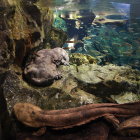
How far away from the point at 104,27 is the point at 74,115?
10250mm

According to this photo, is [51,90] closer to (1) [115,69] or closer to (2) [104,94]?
(2) [104,94]

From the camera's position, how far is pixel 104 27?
13.4 m

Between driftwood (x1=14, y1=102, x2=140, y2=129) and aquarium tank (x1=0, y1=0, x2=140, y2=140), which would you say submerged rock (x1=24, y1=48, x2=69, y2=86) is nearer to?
aquarium tank (x1=0, y1=0, x2=140, y2=140)

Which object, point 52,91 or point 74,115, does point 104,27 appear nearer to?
point 52,91

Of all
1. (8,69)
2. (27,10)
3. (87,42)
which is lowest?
(87,42)

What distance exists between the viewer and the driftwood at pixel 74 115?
417 cm

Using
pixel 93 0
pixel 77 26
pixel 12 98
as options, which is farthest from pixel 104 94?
pixel 77 26

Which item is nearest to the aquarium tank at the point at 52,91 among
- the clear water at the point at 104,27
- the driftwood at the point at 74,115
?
the driftwood at the point at 74,115

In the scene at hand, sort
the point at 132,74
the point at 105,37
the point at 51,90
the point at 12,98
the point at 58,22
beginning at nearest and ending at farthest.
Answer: the point at 12,98, the point at 51,90, the point at 132,74, the point at 105,37, the point at 58,22

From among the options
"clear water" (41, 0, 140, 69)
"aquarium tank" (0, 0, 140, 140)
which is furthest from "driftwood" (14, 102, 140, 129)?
"clear water" (41, 0, 140, 69)

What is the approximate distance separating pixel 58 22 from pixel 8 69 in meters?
9.82

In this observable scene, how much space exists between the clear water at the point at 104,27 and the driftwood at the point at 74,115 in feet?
18.3

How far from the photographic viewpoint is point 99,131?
4.04 m

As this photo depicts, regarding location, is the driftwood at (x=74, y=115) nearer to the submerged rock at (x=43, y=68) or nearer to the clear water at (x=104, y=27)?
the submerged rock at (x=43, y=68)
